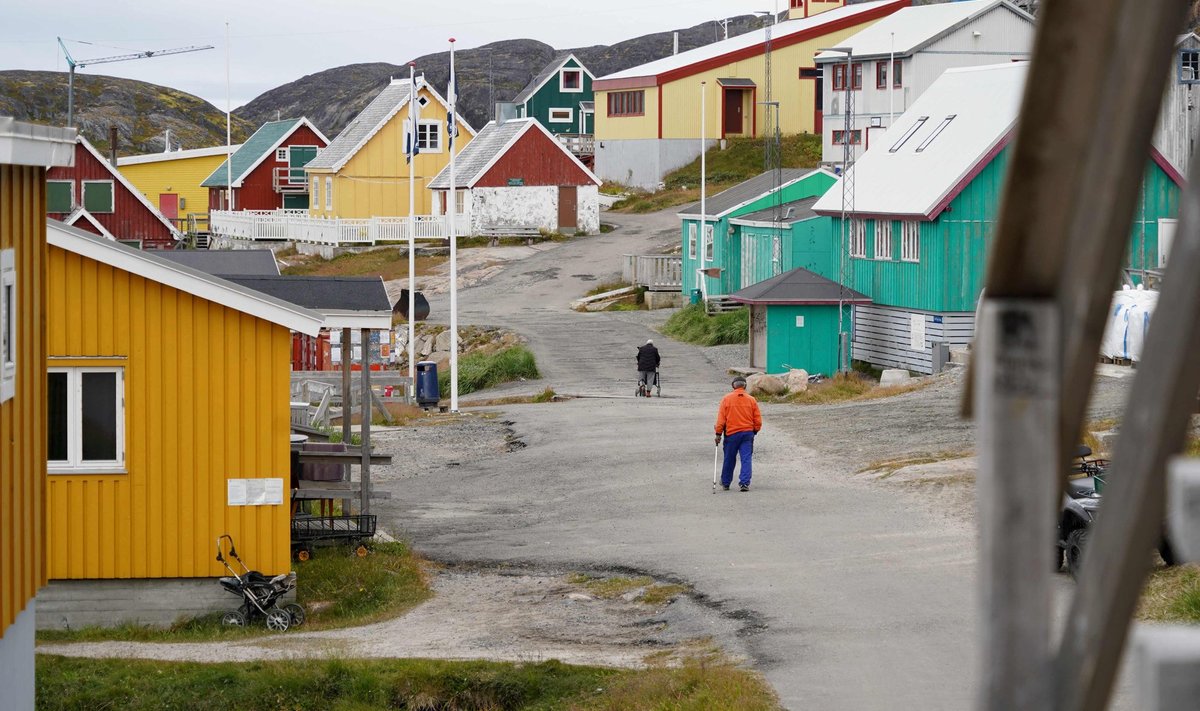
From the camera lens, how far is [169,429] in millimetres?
14031

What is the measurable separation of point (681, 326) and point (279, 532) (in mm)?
28723

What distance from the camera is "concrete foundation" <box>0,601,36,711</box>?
360 inches

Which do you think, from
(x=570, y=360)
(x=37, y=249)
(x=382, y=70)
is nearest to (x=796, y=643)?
(x=37, y=249)

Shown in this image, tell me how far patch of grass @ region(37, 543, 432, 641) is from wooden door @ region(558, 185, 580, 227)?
145 ft

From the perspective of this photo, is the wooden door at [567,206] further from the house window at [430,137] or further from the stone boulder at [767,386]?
the stone boulder at [767,386]

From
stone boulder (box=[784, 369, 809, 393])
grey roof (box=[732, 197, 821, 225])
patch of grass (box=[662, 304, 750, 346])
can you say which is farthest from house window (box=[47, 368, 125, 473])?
patch of grass (box=[662, 304, 750, 346])

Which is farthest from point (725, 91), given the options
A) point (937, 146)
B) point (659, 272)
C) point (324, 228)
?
point (937, 146)

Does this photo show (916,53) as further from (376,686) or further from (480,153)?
(376,686)

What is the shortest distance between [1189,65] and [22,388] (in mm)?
33119

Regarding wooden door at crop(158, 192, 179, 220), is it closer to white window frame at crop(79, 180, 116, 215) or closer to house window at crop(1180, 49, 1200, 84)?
white window frame at crop(79, 180, 116, 215)

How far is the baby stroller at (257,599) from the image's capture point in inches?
543

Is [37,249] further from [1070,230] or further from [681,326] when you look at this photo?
[681,326]

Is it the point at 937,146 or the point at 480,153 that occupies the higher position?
the point at 480,153

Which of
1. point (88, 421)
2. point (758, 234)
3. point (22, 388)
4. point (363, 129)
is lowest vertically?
point (88, 421)
